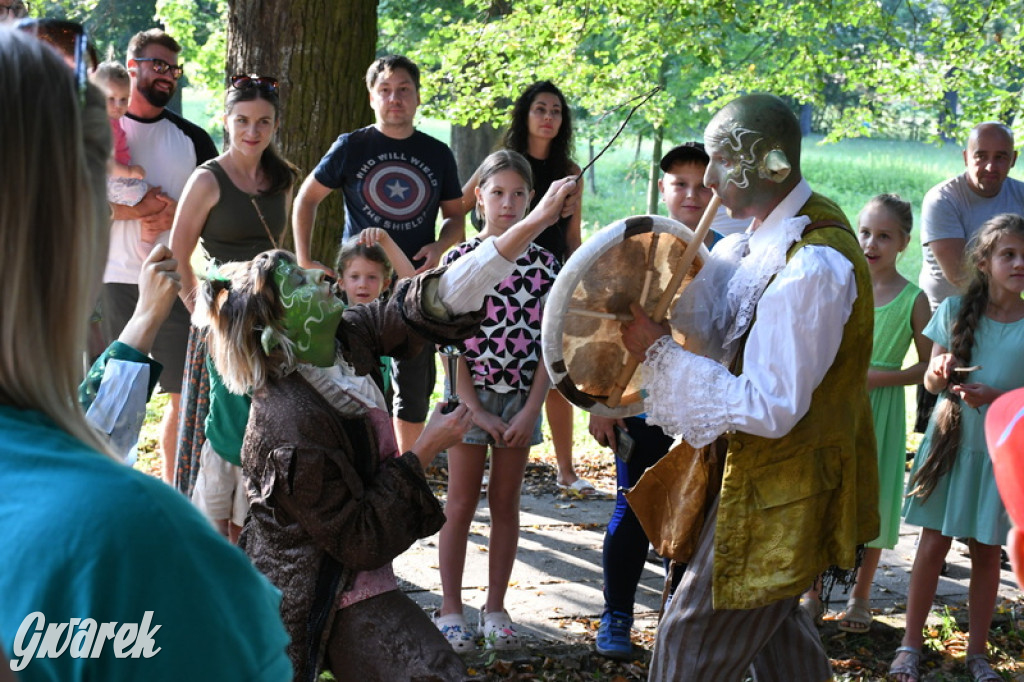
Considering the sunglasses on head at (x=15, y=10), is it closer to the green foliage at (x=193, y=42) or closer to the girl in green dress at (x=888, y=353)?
the girl in green dress at (x=888, y=353)

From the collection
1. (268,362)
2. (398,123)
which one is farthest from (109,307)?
(268,362)

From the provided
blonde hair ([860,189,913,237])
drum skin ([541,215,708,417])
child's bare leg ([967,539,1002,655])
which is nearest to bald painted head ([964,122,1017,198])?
blonde hair ([860,189,913,237])

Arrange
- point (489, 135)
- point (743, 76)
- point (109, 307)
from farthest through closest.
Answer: point (489, 135) → point (743, 76) → point (109, 307)

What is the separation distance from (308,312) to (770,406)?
1222 millimetres

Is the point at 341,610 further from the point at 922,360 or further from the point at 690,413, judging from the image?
the point at 922,360

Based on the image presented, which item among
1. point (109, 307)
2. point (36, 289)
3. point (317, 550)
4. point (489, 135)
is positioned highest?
point (489, 135)

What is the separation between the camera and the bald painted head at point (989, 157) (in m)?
5.88

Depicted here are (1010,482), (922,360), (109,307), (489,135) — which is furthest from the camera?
(489,135)

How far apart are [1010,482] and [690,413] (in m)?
1.50

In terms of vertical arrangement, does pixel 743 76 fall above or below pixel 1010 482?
above

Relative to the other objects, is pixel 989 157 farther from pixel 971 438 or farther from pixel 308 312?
pixel 308 312

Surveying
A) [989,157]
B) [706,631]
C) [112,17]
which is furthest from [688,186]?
[112,17]

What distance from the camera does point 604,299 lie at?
330cm

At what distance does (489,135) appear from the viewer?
1642cm
